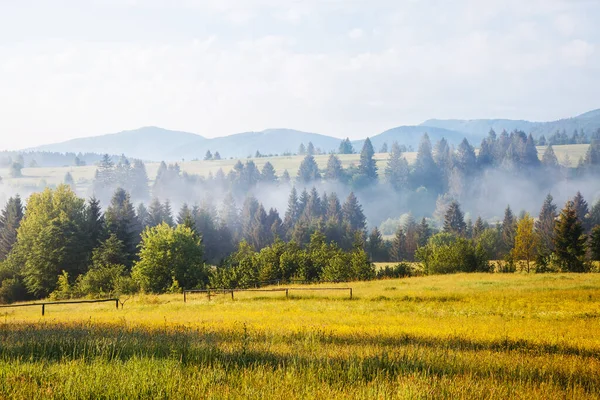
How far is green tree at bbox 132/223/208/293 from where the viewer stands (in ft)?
222

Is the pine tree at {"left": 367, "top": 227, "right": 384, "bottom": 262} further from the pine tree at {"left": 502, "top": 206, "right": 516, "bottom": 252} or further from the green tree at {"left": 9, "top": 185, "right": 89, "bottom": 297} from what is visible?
the green tree at {"left": 9, "top": 185, "right": 89, "bottom": 297}

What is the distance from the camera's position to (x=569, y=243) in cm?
7175

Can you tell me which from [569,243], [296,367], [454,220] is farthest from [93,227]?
[454,220]

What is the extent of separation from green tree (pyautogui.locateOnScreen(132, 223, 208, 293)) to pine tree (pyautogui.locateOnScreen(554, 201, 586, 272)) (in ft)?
168

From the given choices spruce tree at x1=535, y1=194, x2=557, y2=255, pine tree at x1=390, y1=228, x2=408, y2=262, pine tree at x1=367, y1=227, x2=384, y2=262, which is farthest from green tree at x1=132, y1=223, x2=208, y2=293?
spruce tree at x1=535, y1=194, x2=557, y2=255

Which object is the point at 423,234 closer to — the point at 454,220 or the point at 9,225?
the point at 454,220

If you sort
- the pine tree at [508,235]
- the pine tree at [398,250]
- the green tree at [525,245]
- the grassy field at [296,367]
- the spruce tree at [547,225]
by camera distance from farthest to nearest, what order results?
the pine tree at [398,250] < the pine tree at [508,235] < the spruce tree at [547,225] < the green tree at [525,245] < the grassy field at [296,367]

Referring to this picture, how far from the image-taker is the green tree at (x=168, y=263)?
67.8m

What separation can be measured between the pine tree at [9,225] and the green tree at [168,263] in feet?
131

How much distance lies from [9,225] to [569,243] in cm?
10050

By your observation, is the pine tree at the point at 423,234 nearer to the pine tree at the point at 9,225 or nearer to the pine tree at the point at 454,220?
the pine tree at the point at 454,220

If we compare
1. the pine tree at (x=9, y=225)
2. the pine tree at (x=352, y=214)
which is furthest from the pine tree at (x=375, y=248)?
the pine tree at (x=9, y=225)

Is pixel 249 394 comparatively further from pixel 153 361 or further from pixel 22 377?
pixel 22 377

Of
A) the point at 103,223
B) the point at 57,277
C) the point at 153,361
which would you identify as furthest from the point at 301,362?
the point at 103,223
